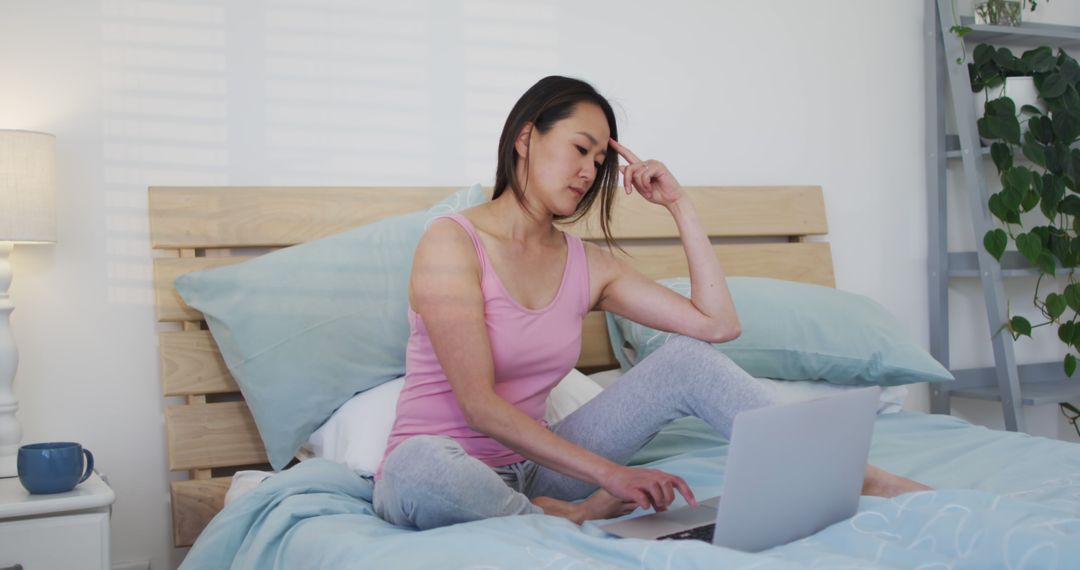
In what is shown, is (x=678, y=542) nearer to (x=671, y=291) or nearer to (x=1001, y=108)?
(x=671, y=291)

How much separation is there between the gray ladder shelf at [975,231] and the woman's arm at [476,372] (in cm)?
169

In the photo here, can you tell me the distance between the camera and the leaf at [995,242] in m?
2.68

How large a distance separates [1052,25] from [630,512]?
2268mm

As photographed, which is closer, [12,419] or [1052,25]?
[12,419]

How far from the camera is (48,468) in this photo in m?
1.64

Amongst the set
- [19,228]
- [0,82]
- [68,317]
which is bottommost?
[68,317]

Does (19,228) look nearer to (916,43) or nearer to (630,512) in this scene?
(630,512)

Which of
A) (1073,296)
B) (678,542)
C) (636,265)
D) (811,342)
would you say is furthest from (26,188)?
(1073,296)

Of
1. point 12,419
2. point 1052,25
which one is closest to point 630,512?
point 12,419

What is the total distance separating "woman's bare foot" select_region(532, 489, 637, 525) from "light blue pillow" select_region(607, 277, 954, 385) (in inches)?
27.3

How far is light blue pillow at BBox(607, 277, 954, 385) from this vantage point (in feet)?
6.99

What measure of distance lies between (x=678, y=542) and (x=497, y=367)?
0.58m

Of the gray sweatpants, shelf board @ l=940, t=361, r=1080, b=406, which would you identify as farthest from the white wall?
the gray sweatpants

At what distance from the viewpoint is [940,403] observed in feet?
9.60
